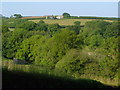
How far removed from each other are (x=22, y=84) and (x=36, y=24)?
→ 94354mm

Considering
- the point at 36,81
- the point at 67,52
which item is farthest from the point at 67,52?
the point at 36,81

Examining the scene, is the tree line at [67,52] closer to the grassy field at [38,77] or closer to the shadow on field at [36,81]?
the grassy field at [38,77]

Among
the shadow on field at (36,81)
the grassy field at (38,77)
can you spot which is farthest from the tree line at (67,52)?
the shadow on field at (36,81)

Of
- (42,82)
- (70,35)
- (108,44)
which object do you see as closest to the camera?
(42,82)

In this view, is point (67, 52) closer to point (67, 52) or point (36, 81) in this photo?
point (67, 52)

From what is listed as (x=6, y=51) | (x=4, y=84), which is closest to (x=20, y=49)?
(x=6, y=51)

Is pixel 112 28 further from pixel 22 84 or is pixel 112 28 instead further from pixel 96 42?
pixel 22 84

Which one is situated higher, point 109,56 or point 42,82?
point 42,82

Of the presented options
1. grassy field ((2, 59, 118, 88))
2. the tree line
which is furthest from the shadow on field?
the tree line

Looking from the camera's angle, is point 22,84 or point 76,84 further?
point 76,84

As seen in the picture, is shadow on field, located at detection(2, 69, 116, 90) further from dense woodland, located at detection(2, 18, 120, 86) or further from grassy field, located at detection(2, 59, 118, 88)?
dense woodland, located at detection(2, 18, 120, 86)

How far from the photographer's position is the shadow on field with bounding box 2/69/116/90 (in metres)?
6.33

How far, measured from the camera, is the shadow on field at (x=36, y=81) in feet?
20.8

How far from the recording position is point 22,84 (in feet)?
21.1
